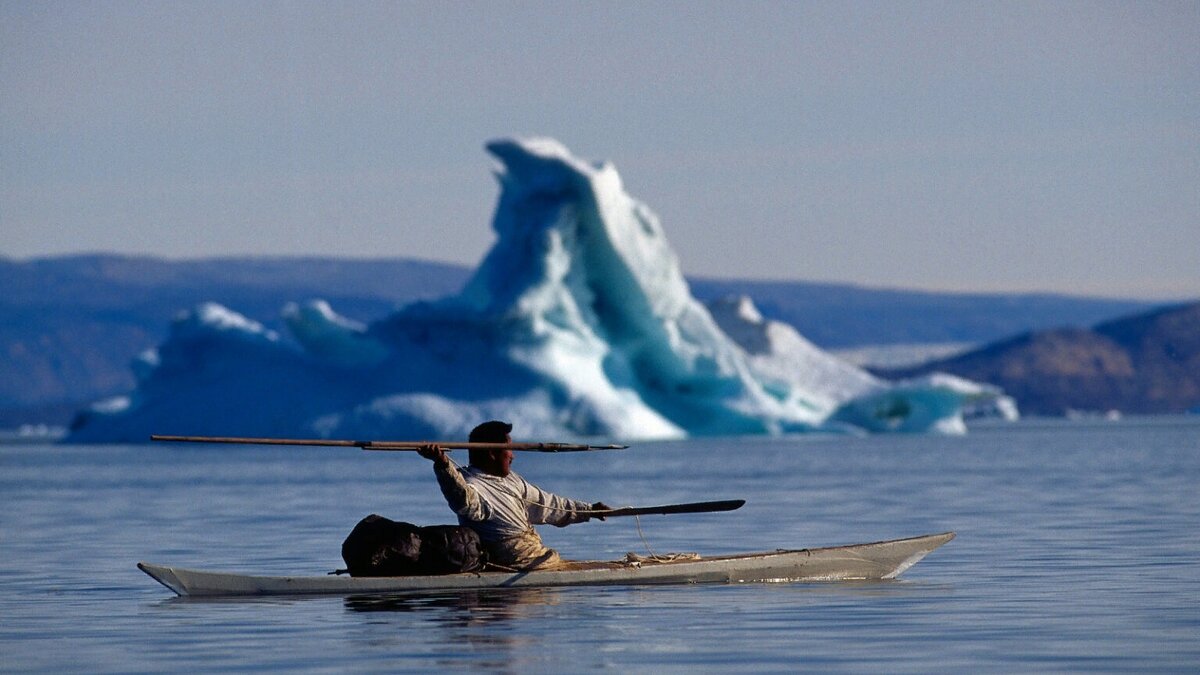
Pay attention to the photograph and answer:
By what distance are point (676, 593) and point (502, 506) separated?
1.28 m

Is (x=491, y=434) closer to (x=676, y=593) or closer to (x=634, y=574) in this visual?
(x=634, y=574)

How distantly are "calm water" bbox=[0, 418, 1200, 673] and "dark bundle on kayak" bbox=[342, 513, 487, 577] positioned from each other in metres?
0.24

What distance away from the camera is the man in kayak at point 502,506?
493 inches

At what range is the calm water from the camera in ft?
31.9

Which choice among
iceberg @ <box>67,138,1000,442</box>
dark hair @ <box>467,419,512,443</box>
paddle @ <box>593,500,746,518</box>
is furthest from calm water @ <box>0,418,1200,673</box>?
iceberg @ <box>67,138,1000,442</box>

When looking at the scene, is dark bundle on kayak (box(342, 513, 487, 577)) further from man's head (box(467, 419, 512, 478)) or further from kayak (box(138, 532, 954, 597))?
man's head (box(467, 419, 512, 478))

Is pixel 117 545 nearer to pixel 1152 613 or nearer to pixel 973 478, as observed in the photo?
pixel 1152 613

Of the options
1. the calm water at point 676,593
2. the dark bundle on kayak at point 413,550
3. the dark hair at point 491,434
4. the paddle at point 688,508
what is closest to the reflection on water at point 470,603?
the calm water at point 676,593

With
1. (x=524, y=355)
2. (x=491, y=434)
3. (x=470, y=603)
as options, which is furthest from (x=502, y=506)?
(x=524, y=355)

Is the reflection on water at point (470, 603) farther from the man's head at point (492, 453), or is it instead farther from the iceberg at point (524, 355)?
the iceberg at point (524, 355)

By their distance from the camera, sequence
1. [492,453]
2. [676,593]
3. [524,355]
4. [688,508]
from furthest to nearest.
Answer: [524,355] → [688,508] → [676,593] → [492,453]

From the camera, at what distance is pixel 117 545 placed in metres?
19.3

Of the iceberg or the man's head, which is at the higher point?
the iceberg

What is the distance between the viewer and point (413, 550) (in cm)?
→ 1288
